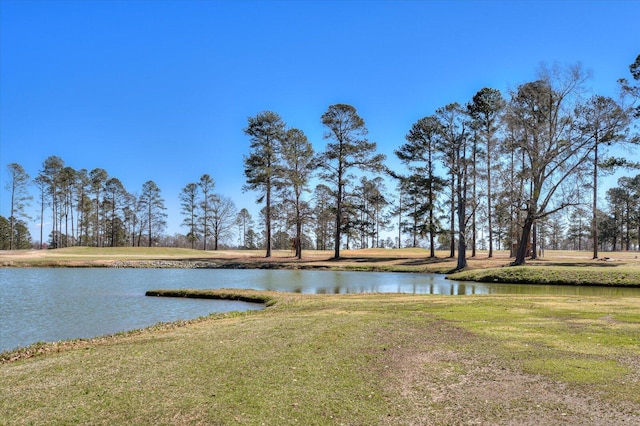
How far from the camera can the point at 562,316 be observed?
13203 millimetres

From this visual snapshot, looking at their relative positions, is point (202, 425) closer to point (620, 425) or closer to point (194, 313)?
point (620, 425)

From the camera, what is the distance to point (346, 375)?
7.64m

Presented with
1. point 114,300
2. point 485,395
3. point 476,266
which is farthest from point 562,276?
point 114,300

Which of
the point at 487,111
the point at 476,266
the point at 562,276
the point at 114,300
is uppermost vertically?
the point at 487,111

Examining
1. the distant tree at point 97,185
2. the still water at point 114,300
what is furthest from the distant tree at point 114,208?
the still water at point 114,300

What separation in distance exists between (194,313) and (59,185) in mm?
71942

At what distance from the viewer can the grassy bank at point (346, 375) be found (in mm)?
6051

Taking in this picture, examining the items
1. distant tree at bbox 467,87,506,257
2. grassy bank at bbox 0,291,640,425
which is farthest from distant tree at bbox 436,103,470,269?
grassy bank at bbox 0,291,640,425

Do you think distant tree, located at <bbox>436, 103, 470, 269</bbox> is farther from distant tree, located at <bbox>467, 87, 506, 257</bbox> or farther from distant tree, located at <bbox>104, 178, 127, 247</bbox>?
distant tree, located at <bbox>104, 178, 127, 247</bbox>

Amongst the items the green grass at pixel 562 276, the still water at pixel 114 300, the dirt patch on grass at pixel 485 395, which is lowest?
the still water at pixel 114 300

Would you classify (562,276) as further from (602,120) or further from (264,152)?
(264,152)

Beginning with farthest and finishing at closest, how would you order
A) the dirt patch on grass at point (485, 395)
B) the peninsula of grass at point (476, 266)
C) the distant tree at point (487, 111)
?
the distant tree at point (487, 111) < the peninsula of grass at point (476, 266) < the dirt patch on grass at point (485, 395)

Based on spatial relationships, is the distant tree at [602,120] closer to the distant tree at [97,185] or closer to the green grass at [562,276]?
the green grass at [562,276]

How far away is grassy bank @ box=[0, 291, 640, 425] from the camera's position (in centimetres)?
605
